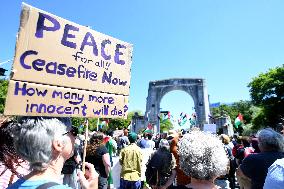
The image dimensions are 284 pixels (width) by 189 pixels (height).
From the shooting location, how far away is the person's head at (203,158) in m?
2.45

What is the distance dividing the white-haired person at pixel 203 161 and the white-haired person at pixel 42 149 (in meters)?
0.98

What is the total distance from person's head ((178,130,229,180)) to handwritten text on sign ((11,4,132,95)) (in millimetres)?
1130

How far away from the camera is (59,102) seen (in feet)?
8.75

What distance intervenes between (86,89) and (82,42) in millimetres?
465

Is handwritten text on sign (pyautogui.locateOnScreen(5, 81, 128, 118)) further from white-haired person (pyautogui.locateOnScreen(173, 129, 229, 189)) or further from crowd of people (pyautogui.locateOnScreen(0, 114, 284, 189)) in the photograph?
white-haired person (pyautogui.locateOnScreen(173, 129, 229, 189))

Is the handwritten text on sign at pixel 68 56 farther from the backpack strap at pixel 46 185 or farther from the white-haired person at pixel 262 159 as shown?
the white-haired person at pixel 262 159

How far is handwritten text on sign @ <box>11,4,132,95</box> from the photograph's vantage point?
96.5 inches

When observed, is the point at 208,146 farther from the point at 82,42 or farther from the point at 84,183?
the point at 82,42

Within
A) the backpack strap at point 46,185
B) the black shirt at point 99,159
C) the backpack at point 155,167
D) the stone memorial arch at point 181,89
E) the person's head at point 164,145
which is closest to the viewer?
the backpack strap at point 46,185

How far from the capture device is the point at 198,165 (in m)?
2.47

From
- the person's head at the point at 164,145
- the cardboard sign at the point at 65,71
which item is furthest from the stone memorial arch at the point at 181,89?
the cardboard sign at the point at 65,71

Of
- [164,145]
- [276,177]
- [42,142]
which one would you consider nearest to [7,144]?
[42,142]

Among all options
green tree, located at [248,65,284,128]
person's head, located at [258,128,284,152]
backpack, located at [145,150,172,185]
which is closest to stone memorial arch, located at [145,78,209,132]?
green tree, located at [248,65,284,128]

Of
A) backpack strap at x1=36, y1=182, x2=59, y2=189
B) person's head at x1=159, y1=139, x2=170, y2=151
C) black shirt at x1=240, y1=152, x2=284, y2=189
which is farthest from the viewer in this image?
person's head at x1=159, y1=139, x2=170, y2=151
